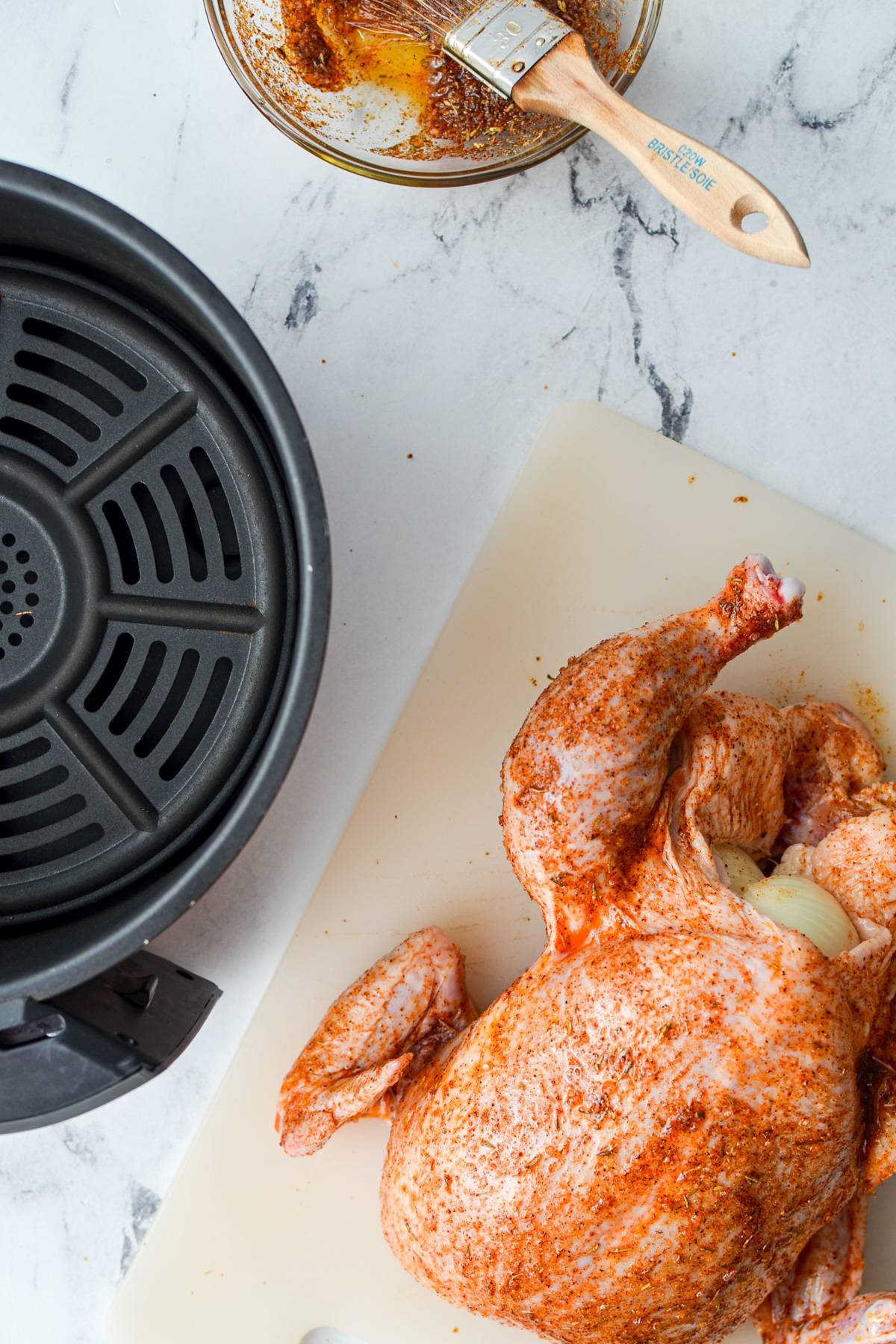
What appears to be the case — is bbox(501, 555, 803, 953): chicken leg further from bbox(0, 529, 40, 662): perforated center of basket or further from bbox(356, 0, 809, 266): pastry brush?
bbox(0, 529, 40, 662): perforated center of basket

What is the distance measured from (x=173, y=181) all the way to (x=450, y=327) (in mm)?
459

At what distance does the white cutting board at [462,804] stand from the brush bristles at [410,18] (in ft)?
1.71

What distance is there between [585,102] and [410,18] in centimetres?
29

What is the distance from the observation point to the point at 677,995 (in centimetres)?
129

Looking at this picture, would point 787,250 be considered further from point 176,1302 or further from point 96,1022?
point 176,1302

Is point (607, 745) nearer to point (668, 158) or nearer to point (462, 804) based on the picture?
point (462, 804)

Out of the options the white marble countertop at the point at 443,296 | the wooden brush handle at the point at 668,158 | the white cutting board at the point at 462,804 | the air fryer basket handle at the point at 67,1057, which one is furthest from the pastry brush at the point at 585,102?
the air fryer basket handle at the point at 67,1057

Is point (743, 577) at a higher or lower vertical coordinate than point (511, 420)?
lower

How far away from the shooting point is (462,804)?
164 cm

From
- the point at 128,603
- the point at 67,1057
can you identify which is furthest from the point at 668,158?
the point at 67,1057

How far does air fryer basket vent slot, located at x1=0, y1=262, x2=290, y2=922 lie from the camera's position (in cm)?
137

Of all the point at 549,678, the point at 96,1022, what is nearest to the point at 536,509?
the point at 549,678

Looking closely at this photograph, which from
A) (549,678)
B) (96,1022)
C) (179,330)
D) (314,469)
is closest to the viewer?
(314,469)

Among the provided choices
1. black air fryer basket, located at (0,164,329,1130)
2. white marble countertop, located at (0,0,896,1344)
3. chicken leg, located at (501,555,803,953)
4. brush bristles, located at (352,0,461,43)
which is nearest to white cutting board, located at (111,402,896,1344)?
white marble countertop, located at (0,0,896,1344)
